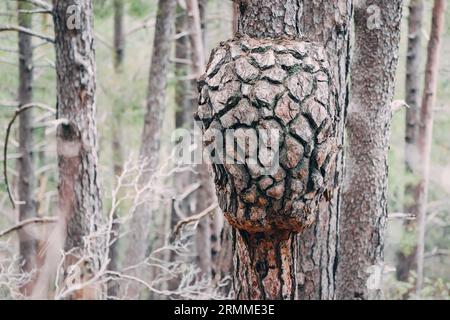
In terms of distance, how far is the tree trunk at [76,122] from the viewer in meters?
4.79

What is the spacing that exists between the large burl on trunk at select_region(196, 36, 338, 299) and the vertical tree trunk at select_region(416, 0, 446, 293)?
22.2 feet

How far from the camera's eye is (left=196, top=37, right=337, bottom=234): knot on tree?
146 cm

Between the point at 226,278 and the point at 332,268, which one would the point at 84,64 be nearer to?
the point at 226,278

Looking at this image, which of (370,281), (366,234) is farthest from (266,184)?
(370,281)

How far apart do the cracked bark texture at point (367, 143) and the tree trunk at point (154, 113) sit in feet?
15.0

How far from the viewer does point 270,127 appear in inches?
57.3

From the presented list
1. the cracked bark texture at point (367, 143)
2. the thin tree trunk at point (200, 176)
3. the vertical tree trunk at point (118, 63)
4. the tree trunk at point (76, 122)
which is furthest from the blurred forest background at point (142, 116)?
the cracked bark texture at point (367, 143)

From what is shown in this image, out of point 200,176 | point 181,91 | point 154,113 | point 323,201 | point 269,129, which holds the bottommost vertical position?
point 200,176

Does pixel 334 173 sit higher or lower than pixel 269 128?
lower

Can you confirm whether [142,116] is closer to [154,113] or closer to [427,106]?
[154,113]

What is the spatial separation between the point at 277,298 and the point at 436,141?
1149 cm

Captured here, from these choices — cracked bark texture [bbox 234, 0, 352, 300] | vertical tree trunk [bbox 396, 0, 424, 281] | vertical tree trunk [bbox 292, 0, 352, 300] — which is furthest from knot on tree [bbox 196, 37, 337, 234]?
vertical tree trunk [bbox 396, 0, 424, 281]

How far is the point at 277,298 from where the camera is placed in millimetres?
1731

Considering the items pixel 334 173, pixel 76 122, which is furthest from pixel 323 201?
pixel 76 122
